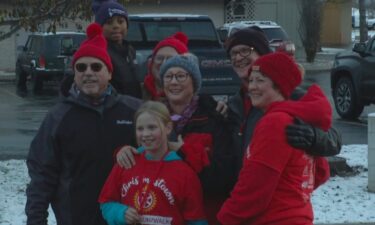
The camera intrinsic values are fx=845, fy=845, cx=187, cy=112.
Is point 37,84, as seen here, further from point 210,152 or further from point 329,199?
point 210,152

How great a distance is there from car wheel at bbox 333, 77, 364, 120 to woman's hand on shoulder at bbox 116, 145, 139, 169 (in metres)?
12.3

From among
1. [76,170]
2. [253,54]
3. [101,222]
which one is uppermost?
[253,54]

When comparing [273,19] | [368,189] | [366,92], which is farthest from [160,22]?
[273,19]

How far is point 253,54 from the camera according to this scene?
163 inches

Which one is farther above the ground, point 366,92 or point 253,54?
point 253,54

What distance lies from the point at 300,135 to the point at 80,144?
4.06ft

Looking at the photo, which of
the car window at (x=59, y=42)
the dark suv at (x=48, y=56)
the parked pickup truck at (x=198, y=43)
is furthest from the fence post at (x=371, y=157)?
the car window at (x=59, y=42)

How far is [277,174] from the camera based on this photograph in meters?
3.35

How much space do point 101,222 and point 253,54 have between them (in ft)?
3.74

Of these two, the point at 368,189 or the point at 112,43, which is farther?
the point at 368,189

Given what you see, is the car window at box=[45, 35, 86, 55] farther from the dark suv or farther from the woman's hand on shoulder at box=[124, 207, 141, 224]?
the woman's hand on shoulder at box=[124, 207, 141, 224]

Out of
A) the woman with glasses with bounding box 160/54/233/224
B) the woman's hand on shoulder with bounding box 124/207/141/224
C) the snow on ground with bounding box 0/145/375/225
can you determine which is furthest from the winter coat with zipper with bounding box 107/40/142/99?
the snow on ground with bounding box 0/145/375/225

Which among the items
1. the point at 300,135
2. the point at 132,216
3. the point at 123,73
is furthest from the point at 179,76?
the point at 123,73

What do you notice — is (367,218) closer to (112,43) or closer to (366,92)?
(112,43)
